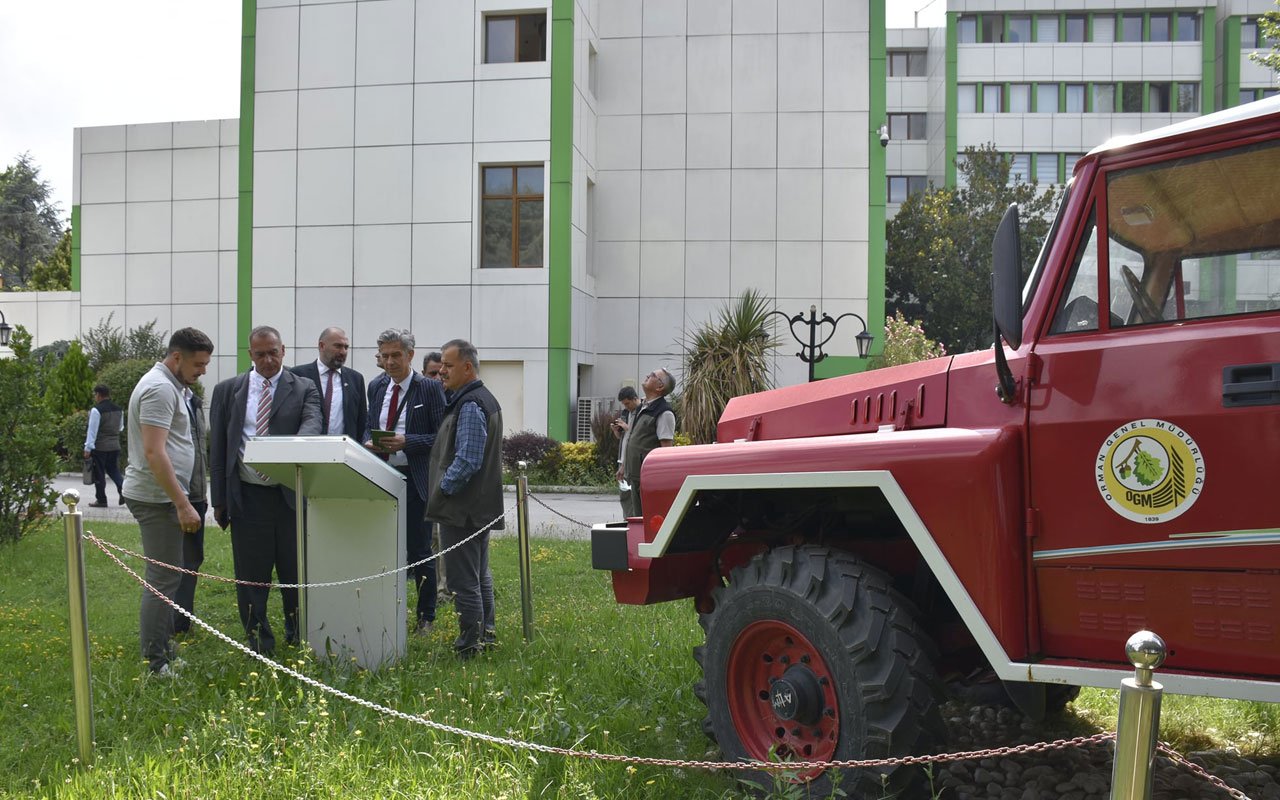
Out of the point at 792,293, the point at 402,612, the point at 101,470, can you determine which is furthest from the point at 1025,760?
the point at 792,293

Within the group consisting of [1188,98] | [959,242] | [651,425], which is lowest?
[651,425]

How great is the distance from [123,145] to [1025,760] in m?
30.5

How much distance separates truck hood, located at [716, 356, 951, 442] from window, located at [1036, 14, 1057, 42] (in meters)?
45.1

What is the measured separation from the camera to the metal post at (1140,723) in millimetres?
2328

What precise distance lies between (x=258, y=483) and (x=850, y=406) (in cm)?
396

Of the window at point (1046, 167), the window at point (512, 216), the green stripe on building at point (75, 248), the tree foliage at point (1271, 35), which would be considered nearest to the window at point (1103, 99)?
the window at point (1046, 167)

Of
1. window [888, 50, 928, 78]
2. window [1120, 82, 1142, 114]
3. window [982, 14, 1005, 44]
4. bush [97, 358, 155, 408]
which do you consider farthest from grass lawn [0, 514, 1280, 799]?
window [888, 50, 928, 78]

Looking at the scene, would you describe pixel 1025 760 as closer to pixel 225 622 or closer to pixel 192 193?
pixel 225 622

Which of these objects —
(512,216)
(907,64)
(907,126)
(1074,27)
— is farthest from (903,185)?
(512,216)

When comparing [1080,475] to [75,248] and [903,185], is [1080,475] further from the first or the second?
[903,185]

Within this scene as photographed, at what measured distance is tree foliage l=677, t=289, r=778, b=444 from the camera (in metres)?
19.3

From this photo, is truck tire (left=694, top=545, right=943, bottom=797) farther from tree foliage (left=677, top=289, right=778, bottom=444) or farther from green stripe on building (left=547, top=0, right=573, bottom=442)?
green stripe on building (left=547, top=0, right=573, bottom=442)

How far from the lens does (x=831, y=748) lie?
3770 millimetres

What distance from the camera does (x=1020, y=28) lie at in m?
44.3
